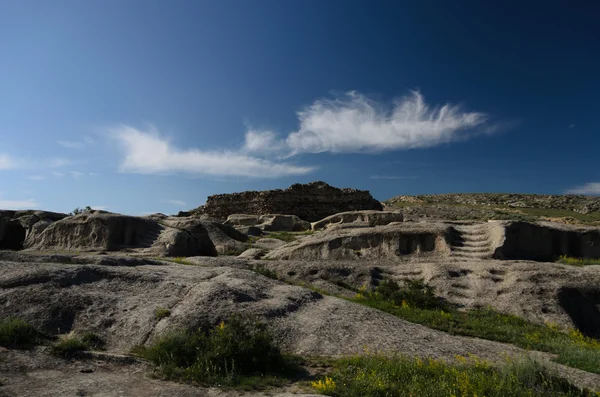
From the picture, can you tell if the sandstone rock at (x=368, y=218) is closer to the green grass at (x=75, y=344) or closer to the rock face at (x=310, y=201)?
the green grass at (x=75, y=344)

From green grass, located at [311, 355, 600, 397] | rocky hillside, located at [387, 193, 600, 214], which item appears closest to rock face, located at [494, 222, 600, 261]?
green grass, located at [311, 355, 600, 397]

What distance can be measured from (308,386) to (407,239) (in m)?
14.2

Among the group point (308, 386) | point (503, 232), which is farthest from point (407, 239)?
point (308, 386)

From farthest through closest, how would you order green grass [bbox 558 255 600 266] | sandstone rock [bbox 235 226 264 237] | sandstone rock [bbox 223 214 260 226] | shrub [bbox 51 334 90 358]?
sandstone rock [bbox 223 214 260 226] → sandstone rock [bbox 235 226 264 237] → green grass [bbox 558 255 600 266] → shrub [bbox 51 334 90 358]

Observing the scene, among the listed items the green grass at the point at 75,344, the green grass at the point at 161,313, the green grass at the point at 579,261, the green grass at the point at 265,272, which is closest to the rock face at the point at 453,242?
the green grass at the point at 579,261

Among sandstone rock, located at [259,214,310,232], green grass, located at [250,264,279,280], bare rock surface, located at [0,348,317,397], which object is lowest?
bare rock surface, located at [0,348,317,397]

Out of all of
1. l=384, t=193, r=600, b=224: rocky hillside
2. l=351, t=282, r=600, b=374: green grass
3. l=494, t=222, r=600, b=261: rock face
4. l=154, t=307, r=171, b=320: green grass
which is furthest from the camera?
l=384, t=193, r=600, b=224: rocky hillside

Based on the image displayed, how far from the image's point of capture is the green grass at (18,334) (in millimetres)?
8344

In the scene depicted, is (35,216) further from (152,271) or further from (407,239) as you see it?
(407,239)

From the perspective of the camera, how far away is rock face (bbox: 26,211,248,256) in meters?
24.3

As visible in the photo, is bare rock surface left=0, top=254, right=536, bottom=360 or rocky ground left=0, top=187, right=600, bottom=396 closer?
rocky ground left=0, top=187, right=600, bottom=396

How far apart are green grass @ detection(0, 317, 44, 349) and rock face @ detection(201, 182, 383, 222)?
184 feet

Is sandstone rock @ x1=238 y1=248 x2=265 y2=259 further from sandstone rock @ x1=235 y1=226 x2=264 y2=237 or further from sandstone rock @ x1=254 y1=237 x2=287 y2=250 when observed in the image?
sandstone rock @ x1=235 y1=226 x2=264 y2=237

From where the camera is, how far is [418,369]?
7375mm
